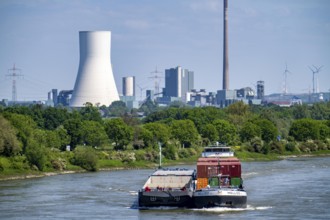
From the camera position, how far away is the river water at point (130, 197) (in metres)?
53.4

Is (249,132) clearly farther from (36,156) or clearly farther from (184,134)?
(36,156)

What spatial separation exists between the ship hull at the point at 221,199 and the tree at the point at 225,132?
190 ft

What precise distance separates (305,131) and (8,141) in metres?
49.5

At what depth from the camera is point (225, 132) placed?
115375 mm

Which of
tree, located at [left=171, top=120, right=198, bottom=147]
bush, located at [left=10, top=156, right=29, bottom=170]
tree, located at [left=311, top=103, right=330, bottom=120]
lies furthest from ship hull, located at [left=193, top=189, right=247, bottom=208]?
tree, located at [left=311, top=103, right=330, bottom=120]

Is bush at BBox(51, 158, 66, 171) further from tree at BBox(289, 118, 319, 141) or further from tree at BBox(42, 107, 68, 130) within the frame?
tree at BBox(289, 118, 319, 141)

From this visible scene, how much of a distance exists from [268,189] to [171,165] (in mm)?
28959

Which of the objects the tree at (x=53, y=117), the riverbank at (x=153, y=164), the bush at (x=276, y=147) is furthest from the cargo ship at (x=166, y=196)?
the tree at (x=53, y=117)

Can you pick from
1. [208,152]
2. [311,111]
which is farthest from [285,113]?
[208,152]

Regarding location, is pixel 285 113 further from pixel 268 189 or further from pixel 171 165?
pixel 268 189

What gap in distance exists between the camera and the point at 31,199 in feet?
202

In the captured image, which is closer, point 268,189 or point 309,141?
point 268,189

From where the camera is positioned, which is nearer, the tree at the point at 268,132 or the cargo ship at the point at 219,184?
the cargo ship at the point at 219,184

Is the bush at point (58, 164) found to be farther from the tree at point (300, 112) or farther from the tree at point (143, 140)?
the tree at point (300, 112)
